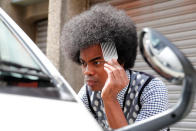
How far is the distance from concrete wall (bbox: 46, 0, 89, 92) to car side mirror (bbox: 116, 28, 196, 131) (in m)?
4.69

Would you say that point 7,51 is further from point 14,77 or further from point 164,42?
point 164,42

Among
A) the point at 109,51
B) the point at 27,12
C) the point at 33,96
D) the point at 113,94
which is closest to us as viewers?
the point at 33,96

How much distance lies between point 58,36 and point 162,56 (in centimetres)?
490

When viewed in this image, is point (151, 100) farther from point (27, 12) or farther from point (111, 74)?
point (27, 12)

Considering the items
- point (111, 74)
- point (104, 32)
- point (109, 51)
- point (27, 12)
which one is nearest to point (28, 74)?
point (111, 74)

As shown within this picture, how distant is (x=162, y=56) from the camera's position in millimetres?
781

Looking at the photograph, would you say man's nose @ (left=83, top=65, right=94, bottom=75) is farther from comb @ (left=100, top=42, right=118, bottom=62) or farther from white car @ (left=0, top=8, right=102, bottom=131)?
white car @ (left=0, top=8, right=102, bottom=131)

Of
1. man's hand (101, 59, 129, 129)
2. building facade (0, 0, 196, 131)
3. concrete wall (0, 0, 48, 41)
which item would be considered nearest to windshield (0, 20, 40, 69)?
man's hand (101, 59, 129, 129)

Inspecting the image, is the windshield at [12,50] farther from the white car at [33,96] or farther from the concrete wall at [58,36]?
the concrete wall at [58,36]

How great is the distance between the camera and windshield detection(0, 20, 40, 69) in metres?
1.03

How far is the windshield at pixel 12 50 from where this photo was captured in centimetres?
103

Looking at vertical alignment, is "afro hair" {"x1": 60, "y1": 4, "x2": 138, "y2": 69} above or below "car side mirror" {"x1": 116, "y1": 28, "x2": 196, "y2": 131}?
above

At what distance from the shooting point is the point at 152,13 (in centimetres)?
509

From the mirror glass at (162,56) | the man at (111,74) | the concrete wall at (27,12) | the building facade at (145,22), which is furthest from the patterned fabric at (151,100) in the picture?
the concrete wall at (27,12)
